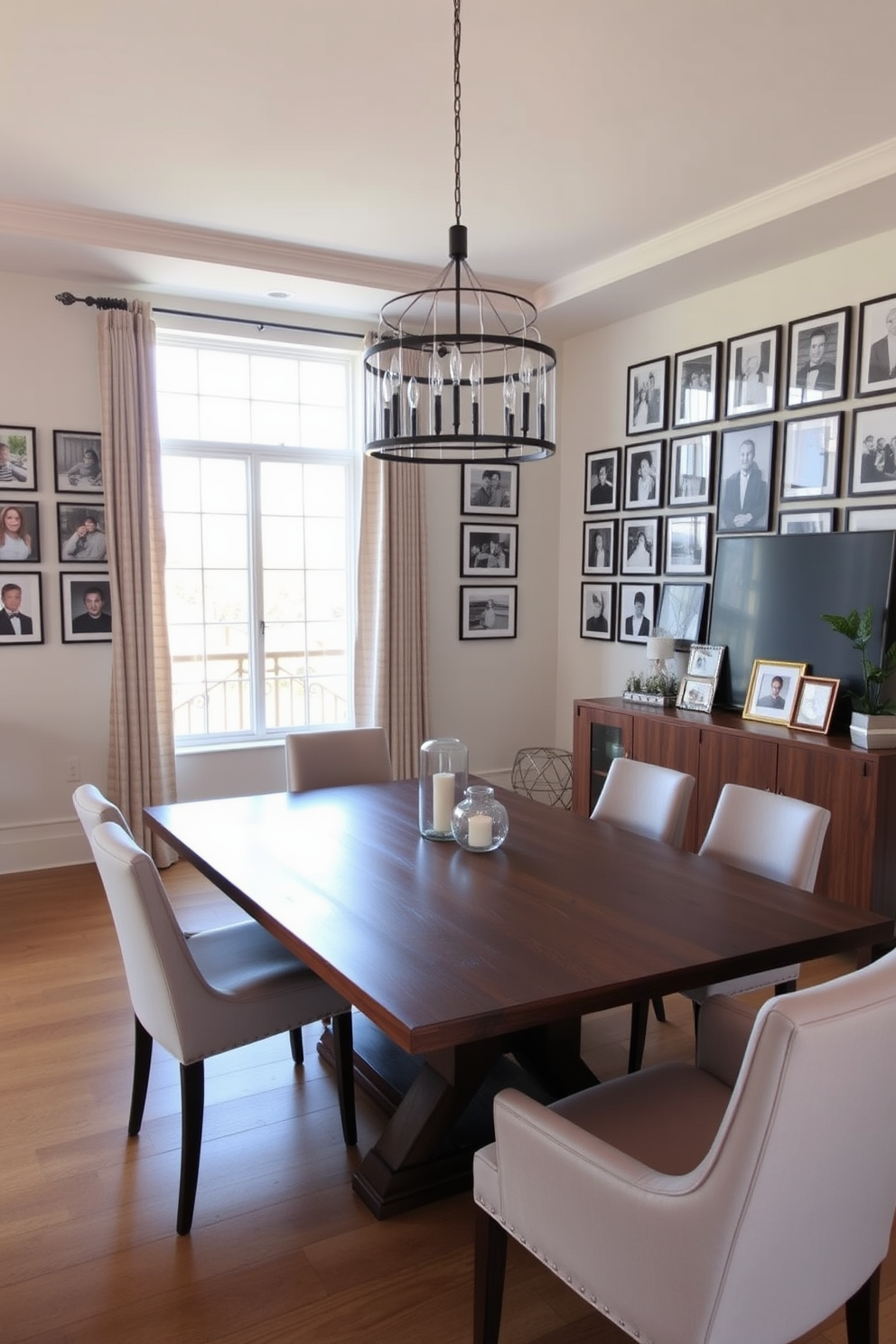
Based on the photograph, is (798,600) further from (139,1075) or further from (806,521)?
(139,1075)

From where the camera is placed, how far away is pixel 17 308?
4.39 m

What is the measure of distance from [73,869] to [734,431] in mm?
3781

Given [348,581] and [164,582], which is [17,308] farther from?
[348,581]

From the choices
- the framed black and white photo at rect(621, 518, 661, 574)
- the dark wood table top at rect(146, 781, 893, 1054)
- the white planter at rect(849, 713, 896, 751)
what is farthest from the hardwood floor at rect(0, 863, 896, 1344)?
the framed black and white photo at rect(621, 518, 661, 574)

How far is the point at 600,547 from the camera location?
5.46 metres

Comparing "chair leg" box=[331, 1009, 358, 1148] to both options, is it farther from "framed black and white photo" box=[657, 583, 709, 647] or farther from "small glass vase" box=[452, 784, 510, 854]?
"framed black and white photo" box=[657, 583, 709, 647]

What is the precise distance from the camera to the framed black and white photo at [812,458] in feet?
13.0

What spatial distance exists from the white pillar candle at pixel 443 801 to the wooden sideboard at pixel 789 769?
1517 millimetres

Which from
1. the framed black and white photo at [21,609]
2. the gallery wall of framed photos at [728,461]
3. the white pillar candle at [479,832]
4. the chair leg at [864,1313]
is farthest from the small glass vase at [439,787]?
the framed black and white photo at [21,609]

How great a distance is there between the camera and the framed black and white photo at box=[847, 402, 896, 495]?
3.74 meters

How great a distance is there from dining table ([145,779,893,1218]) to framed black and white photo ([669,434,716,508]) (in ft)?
7.91

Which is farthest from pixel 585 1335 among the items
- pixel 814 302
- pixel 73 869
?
pixel 814 302

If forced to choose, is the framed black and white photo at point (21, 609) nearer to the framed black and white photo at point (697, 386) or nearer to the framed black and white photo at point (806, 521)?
the framed black and white photo at point (697, 386)

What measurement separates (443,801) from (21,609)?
9.29 feet
